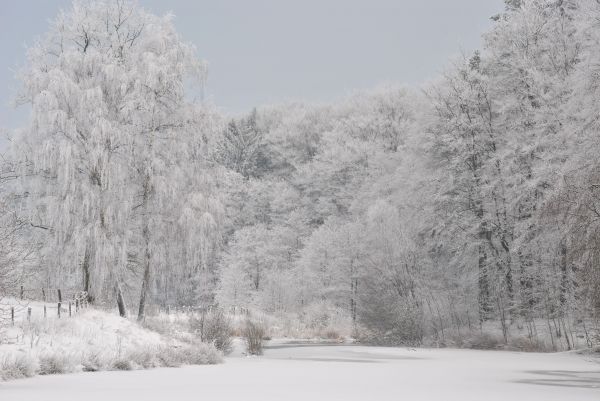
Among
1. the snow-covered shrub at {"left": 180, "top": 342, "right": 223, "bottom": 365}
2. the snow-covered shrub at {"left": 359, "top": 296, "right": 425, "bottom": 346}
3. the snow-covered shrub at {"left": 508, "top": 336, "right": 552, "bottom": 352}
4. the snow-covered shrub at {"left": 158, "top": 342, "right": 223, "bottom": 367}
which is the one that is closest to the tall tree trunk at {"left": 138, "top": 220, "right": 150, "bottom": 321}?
the snow-covered shrub at {"left": 158, "top": 342, "right": 223, "bottom": 367}

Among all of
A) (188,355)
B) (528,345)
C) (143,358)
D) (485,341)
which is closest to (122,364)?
(143,358)

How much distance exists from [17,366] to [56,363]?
1196mm

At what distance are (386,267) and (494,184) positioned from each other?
713 cm

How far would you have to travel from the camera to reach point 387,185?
40.1m

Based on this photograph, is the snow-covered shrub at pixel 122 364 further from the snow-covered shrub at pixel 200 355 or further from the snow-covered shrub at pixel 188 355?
the snow-covered shrub at pixel 200 355

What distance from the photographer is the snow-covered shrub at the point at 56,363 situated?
1095cm

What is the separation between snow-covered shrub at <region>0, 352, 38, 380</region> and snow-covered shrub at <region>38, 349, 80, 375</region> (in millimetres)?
408

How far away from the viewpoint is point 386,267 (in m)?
28.8

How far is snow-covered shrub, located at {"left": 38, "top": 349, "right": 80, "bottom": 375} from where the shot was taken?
10.9m

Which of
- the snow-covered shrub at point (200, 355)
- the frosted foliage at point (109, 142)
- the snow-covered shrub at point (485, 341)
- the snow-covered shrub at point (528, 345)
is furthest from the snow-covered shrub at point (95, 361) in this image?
the snow-covered shrub at point (485, 341)

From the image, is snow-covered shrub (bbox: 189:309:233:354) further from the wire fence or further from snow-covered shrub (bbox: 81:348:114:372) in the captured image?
snow-covered shrub (bbox: 81:348:114:372)

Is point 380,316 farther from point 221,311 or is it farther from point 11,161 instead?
point 11,161

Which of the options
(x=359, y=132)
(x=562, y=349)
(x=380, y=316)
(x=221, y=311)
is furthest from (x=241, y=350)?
(x=359, y=132)

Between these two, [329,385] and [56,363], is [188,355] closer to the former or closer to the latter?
[56,363]
